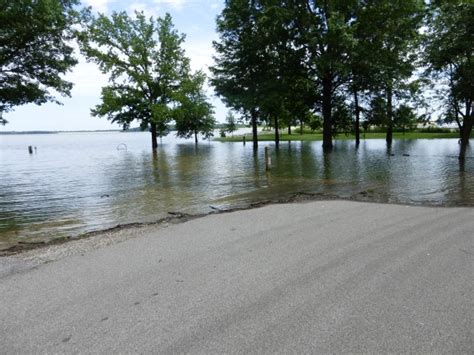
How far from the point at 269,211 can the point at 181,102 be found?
33.1 m

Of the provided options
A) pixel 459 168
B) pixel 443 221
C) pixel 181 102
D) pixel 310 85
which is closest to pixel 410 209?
pixel 443 221

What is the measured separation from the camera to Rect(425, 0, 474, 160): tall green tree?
14.7 meters

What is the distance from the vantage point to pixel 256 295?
3479 millimetres

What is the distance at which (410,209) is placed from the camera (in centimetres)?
708

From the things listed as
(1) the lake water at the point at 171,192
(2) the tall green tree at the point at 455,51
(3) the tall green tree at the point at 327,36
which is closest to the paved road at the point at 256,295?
(1) the lake water at the point at 171,192

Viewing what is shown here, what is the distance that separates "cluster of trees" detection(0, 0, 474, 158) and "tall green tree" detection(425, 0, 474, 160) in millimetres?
48

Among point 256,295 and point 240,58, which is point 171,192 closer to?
point 256,295

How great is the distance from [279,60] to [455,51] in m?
14.5

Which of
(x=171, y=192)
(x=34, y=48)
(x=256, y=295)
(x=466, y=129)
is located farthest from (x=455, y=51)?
(x=34, y=48)

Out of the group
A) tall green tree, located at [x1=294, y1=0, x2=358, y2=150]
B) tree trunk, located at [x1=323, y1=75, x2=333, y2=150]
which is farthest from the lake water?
tree trunk, located at [x1=323, y1=75, x2=333, y2=150]

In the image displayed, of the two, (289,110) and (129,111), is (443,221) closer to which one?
(289,110)

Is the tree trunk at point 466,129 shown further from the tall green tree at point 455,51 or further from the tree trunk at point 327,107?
the tree trunk at point 327,107

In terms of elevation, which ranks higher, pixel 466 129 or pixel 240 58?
pixel 240 58

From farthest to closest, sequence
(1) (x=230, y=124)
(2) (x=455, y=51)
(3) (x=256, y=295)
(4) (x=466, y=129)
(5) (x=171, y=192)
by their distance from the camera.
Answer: (1) (x=230, y=124) → (4) (x=466, y=129) → (2) (x=455, y=51) → (5) (x=171, y=192) → (3) (x=256, y=295)
